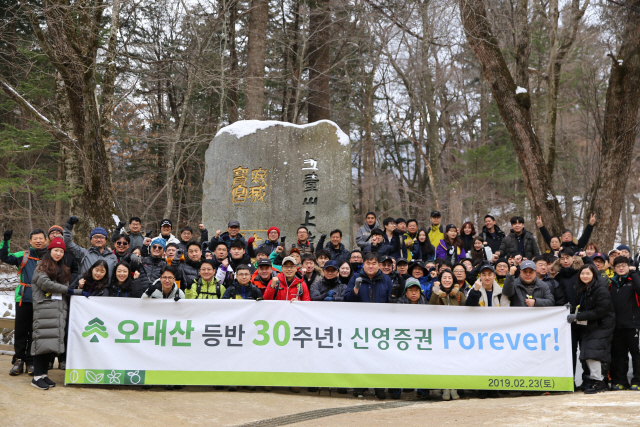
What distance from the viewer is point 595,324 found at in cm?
607

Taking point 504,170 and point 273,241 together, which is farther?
point 504,170

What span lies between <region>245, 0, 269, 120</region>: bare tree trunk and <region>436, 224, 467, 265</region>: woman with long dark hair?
699 cm

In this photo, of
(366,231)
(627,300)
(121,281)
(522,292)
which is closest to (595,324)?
(627,300)

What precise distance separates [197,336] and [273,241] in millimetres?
2650

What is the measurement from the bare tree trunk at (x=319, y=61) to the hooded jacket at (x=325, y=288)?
34.4 feet

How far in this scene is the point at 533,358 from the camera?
6023mm

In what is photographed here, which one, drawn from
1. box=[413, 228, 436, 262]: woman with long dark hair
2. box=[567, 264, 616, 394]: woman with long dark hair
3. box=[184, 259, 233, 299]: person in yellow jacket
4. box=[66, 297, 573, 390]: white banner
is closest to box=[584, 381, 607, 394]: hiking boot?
box=[567, 264, 616, 394]: woman with long dark hair

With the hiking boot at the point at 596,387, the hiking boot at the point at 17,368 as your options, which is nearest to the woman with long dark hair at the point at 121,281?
the hiking boot at the point at 17,368

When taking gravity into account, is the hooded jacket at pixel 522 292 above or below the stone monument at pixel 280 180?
below

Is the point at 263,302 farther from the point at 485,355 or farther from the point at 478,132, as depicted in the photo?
the point at 478,132

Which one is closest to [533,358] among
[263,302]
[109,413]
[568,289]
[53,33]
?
[568,289]

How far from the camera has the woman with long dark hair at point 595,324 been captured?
5.96 meters

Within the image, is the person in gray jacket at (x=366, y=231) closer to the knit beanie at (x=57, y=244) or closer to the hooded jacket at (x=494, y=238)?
the hooded jacket at (x=494, y=238)

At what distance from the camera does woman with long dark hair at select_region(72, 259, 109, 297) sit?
5.93m
